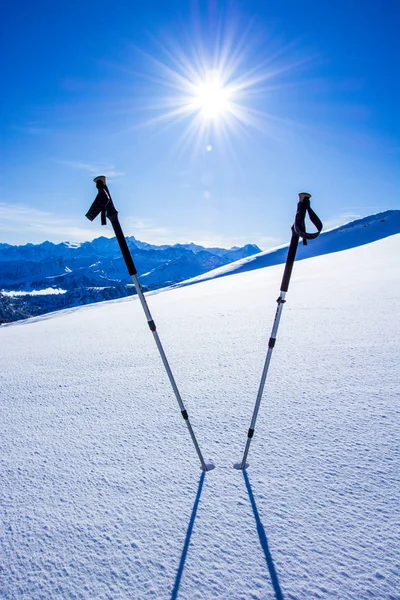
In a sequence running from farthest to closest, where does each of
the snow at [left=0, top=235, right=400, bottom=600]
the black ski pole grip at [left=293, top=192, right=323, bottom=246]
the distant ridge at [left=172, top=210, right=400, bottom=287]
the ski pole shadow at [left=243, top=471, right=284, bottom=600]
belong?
the distant ridge at [left=172, top=210, right=400, bottom=287] < the black ski pole grip at [left=293, top=192, right=323, bottom=246] < the snow at [left=0, top=235, right=400, bottom=600] < the ski pole shadow at [left=243, top=471, right=284, bottom=600]

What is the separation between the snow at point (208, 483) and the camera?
1640 mm

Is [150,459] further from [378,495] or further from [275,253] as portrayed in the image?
[275,253]

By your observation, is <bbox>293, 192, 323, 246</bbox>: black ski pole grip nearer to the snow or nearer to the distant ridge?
the snow

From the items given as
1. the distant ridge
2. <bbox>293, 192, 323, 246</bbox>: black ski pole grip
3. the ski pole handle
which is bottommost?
<bbox>293, 192, 323, 246</bbox>: black ski pole grip

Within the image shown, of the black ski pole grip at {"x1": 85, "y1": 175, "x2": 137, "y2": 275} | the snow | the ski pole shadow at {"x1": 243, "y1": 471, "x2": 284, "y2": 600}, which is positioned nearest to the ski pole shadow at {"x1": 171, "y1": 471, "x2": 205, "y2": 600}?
the snow

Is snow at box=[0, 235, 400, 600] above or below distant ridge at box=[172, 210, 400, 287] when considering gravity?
below

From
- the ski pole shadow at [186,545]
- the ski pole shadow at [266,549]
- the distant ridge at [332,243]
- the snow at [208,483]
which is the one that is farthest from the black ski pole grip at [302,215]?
the distant ridge at [332,243]

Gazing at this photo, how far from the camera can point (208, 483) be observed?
7.49 feet

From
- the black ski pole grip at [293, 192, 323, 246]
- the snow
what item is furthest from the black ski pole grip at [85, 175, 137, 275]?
the snow

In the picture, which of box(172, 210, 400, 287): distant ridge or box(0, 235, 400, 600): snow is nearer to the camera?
box(0, 235, 400, 600): snow

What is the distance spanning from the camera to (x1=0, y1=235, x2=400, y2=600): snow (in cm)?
164

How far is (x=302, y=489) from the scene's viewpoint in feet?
7.00

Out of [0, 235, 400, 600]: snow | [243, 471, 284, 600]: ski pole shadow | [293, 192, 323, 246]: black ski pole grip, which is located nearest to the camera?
[243, 471, 284, 600]: ski pole shadow

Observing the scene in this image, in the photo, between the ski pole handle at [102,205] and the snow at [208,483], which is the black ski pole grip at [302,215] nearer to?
the ski pole handle at [102,205]
